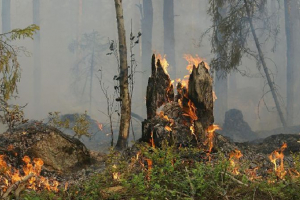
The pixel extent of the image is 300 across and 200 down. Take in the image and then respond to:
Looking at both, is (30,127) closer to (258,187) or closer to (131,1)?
(258,187)

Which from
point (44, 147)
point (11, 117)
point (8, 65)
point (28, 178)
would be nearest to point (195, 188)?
point (28, 178)

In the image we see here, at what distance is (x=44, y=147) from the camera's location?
863cm

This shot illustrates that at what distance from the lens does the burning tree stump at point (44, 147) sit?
8312 millimetres

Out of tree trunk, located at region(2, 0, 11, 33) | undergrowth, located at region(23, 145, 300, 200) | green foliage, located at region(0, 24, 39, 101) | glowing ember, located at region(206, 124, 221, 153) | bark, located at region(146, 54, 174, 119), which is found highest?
tree trunk, located at region(2, 0, 11, 33)

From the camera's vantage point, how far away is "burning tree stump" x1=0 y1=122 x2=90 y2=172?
8.31 m

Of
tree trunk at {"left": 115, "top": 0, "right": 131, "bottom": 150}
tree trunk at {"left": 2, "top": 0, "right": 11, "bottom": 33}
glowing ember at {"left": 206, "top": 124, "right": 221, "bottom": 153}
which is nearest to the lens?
glowing ember at {"left": 206, "top": 124, "right": 221, "bottom": 153}

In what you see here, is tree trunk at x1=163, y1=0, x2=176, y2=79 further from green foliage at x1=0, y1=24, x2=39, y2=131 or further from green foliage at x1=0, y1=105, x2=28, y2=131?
green foliage at x1=0, y1=105, x2=28, y2=131

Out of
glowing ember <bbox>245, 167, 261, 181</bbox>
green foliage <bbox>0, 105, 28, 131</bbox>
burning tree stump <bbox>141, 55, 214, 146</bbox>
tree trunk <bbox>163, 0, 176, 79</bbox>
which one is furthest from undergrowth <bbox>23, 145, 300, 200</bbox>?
tree trunk <bbox>163, 0, 176, 79</bbox>

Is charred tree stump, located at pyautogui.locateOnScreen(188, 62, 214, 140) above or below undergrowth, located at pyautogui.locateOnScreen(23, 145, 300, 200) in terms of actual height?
above

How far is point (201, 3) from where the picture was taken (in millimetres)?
52188

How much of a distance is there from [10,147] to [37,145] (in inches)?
26.5

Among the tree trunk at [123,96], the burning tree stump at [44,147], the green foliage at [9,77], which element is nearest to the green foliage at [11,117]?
the green foliage at [9,77]

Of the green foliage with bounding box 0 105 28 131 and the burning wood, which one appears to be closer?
the burning wood

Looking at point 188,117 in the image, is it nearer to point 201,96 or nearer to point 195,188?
point 201,96
